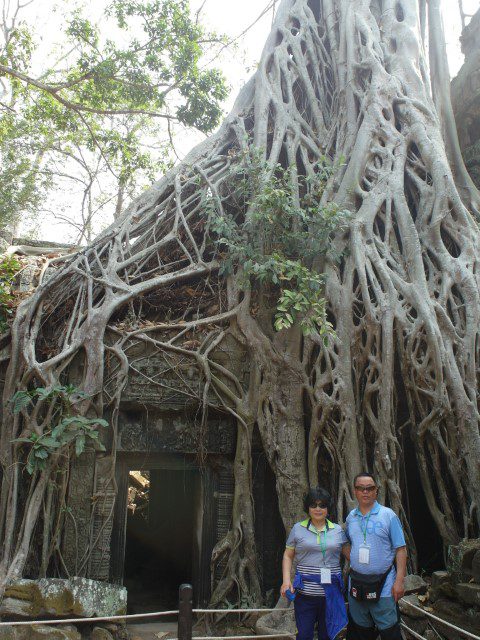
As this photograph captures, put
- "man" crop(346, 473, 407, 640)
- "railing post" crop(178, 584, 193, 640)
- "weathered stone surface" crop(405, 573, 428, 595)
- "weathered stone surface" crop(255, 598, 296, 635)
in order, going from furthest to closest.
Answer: "weathered stone surface" crop(255, 598, 296, 635) → "weathered stone surface" crop(405, 573, 428, 595) → "man" crop(346, 473, 407, 640) → "railing post" crop(178, 584, 193, 640)

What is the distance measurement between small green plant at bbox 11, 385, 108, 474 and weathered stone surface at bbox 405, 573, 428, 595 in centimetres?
234

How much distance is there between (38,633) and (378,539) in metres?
2.11

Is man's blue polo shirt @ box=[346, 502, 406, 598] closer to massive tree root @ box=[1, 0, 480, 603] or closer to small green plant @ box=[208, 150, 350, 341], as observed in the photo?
massive tree root @ box=[1, 0, 480, 603]

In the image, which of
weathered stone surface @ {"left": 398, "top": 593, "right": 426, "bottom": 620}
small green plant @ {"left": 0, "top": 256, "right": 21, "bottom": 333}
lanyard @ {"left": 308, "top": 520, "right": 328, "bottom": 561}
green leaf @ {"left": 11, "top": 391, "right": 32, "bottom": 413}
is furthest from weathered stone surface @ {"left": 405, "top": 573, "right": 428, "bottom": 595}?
small green plant @ {"left": 0, "top": 256, "right": 21, "bottom": 333}

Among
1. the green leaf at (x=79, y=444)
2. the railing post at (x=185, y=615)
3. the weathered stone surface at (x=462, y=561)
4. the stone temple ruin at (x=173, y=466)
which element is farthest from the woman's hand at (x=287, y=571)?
the stone temple ruin at (x=173, y=466)

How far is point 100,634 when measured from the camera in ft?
12.0

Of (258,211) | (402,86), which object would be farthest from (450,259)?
(402,86)

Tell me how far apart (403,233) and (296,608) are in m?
3.35

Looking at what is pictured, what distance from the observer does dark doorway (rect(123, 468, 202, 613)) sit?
620 cm

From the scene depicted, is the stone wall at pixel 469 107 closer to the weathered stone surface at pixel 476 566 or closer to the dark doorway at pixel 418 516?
the dark doorway at pixel 418 516

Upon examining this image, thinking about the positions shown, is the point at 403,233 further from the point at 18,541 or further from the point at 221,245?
the point at 18,541

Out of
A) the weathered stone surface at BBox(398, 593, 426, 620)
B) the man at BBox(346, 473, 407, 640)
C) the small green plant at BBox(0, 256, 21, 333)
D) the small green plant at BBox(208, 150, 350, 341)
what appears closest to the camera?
the man at BBox(346, 473, 407, 640)

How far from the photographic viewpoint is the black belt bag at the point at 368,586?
266 cm

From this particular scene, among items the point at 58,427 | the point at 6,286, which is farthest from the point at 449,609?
the point at 6,286
